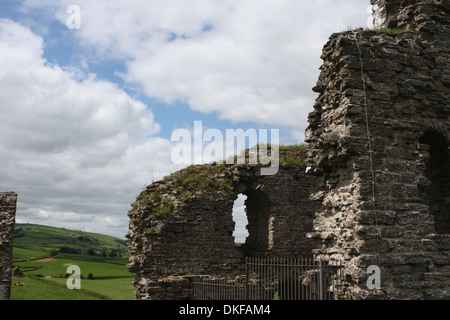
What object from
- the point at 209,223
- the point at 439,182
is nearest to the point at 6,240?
the point at 209,223

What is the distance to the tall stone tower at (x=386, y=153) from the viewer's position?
6.99m

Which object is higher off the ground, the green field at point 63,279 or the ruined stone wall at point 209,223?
the ruined stone wall at point 209,223

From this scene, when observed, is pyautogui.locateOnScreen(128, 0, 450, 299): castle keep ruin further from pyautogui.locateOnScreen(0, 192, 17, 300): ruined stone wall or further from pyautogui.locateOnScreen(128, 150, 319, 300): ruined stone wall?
pyautogui.locateOnScreen(0, 192, 17, 300): ruined stone wall

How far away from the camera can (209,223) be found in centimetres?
1365

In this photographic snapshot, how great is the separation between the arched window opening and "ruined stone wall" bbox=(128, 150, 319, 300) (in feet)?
21.0

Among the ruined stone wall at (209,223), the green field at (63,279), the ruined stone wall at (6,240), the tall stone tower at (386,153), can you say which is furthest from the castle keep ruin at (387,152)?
the green field at (63,279)

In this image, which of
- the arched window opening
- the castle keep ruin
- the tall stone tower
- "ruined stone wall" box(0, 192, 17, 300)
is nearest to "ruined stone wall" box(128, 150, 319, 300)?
"ruined stone wall" box(0, 192, 17, 300)

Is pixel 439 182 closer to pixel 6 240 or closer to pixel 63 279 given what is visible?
pixel 6 240

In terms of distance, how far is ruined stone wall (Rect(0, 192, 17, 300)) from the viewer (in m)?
15.6

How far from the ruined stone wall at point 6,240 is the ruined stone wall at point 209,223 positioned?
5.57m

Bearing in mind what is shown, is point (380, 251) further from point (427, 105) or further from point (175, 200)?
point (175, 200)

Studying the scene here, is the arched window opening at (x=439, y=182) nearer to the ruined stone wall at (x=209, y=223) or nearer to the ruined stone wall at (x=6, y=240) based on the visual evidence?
the ruined stone wall at (x=209, y=223)

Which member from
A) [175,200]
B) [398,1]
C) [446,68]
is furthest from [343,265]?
[175,200]

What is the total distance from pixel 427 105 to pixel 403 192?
1.97 m
